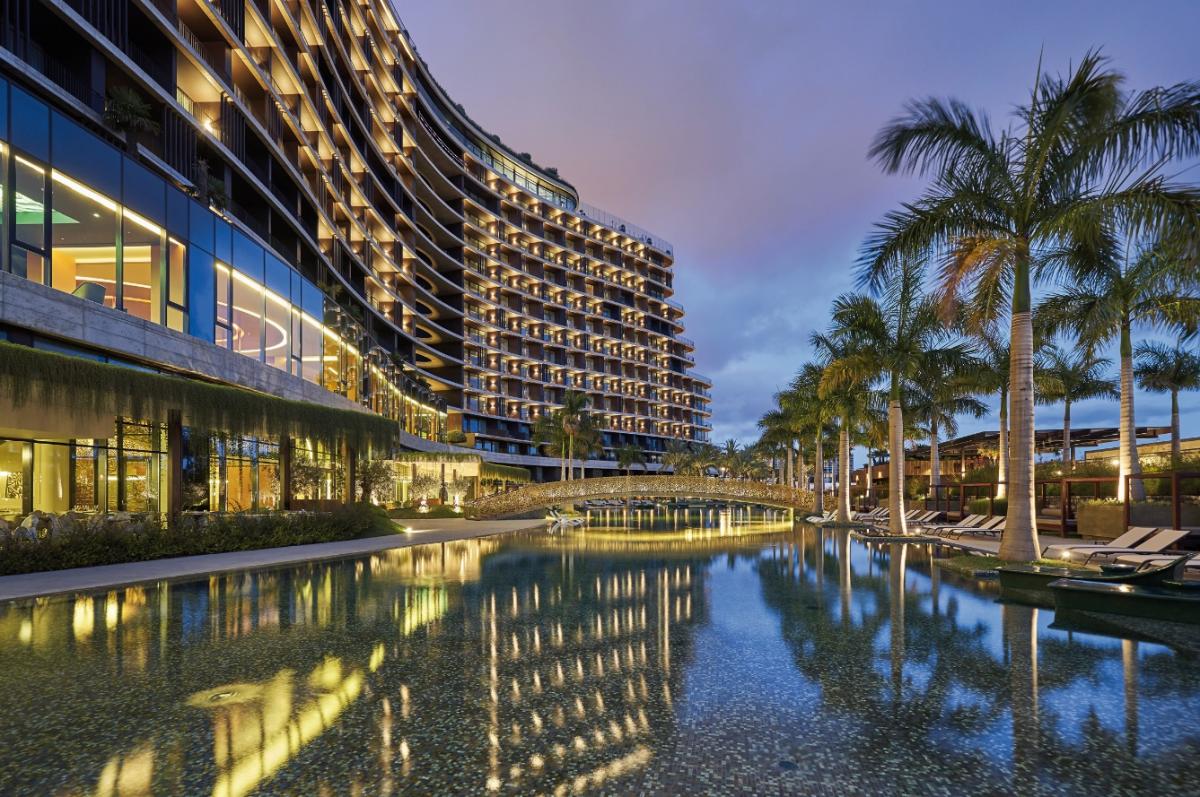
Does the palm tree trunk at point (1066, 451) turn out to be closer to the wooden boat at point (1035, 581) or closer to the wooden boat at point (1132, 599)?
the wooden boat at point (1035, 581)

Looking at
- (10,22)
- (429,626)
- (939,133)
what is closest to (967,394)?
(939,133)

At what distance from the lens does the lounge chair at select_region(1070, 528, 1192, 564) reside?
46.6 feet

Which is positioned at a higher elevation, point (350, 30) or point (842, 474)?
point (350, 30)

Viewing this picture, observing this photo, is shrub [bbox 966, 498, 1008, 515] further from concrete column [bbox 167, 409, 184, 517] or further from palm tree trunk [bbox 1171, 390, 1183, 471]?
concrete column [bbox 167, 409, 184, 517]

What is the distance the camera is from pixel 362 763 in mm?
4469

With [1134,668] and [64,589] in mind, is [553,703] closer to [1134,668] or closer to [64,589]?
[1134,668]

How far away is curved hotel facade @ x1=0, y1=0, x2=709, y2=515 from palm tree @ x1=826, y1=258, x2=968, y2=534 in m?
20.0

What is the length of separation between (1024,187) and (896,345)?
1092cm

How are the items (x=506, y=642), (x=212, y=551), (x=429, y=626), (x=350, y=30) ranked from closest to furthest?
(x=506, y=642), (x=429, y=626), (x=212, y=551), (x=350, y=30)

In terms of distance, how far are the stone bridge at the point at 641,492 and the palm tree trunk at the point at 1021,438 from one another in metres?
30.2

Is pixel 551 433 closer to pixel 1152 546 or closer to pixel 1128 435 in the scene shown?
pixel 1128 435

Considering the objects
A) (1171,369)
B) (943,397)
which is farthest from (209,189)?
(1171,369)

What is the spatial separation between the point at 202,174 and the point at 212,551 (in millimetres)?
16878

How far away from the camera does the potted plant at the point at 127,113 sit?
23.5 meters
